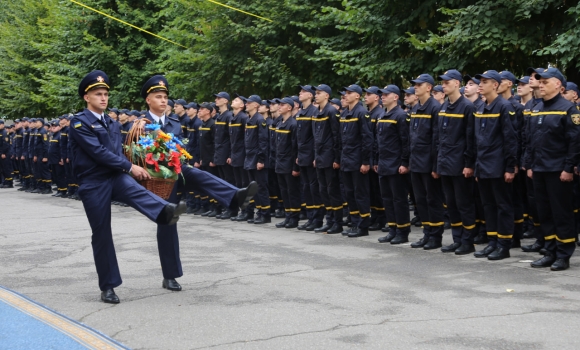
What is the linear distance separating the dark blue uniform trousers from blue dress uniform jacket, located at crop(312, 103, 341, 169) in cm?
618

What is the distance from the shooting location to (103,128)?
8.72 meters

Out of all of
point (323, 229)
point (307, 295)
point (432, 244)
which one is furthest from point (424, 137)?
point (307, 295)

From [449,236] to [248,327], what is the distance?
6.86 meters

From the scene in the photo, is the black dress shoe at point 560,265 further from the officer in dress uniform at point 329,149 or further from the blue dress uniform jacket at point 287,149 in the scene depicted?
the blue dress uniform jacket at point 287,149

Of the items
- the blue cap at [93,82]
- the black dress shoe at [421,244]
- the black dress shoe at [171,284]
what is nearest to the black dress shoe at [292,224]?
the black dress shoe at [421,244]

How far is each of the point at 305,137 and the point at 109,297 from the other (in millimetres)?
7043

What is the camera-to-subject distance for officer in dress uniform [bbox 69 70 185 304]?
8.52 m

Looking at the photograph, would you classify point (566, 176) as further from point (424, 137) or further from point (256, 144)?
point (256, 144)

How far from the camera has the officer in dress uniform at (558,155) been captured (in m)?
9.94

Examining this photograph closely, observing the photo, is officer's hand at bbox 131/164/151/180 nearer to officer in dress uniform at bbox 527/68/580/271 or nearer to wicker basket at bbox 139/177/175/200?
wicker basket at bbox 139/177/175/200

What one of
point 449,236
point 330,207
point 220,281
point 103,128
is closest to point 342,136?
point 330,207

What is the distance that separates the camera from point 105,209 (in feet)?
28.4

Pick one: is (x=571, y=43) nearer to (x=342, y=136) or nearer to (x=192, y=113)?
(x=342, y=136)

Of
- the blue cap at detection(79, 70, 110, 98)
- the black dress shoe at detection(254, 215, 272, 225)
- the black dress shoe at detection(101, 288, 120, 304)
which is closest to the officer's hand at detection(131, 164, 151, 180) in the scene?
the blue cap at detection(79, 70, 110, 98)
